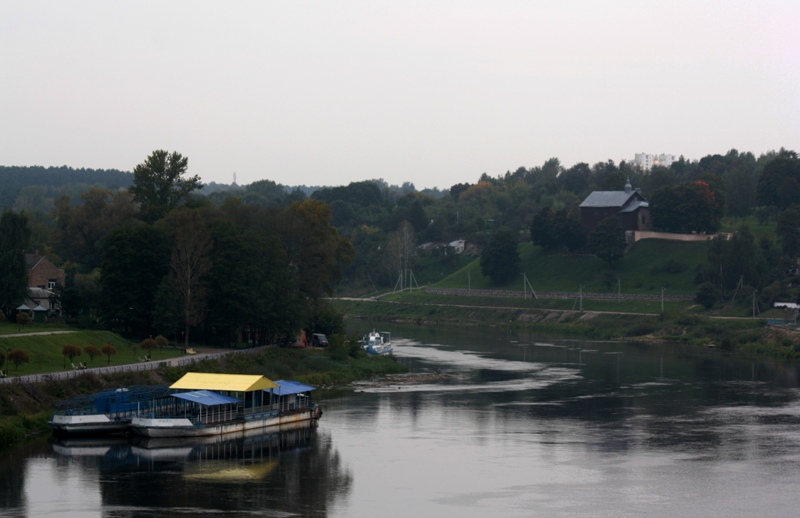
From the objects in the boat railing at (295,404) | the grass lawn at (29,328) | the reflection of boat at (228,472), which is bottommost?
the reflection of boat at (228,472)

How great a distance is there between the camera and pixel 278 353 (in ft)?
242

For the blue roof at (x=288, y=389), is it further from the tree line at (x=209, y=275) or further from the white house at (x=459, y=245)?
the white house at (x=459, y=245)

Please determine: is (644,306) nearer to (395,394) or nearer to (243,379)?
(395,394)

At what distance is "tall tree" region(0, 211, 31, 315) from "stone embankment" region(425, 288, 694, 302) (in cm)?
7473

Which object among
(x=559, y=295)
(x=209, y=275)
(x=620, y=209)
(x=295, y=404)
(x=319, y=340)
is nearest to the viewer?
(x=295, y=404)

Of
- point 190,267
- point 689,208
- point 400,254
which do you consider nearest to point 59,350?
point 190,267

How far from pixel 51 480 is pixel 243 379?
14.4m

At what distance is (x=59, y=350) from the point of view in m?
61.8

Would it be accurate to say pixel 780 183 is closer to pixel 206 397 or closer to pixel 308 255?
pixel 308 255

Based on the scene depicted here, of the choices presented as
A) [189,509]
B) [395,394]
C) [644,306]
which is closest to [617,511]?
[189,509]

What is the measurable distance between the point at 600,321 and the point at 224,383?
7459cm

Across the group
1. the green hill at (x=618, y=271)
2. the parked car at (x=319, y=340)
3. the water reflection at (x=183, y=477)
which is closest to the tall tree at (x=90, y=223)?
the parked car at (x=319, y=340)

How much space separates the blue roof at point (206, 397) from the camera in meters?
51.0

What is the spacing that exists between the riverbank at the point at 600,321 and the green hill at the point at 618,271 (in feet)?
22.7
